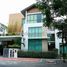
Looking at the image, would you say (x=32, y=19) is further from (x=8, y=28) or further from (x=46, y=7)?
(x=46, y=7)

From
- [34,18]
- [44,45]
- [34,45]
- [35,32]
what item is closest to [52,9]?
[44,45]

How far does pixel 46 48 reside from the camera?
3572 centimetres

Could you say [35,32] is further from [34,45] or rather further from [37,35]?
[34,45]

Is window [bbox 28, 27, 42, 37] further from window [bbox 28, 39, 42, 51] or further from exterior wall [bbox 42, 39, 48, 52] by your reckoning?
exterior wall [bbox 42, 39, 48, 52]

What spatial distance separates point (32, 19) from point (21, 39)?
4.34m

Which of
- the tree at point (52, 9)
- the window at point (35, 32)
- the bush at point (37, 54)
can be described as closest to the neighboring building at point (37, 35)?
the window at point (35, 32)

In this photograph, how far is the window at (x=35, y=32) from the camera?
119 ft

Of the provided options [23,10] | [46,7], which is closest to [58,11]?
[46,7]

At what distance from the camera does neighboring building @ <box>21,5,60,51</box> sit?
35906 millimetres

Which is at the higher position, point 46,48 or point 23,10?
point 23,10

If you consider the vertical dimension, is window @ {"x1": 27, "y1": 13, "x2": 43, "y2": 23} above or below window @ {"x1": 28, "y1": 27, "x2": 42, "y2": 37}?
above

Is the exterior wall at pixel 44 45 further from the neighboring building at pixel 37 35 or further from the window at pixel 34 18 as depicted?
the window at pixel 34 18

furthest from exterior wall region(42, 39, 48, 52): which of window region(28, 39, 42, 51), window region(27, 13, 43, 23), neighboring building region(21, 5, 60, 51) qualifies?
window region(27, 13, 43, 23)

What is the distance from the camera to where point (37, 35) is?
36125 millimetres
